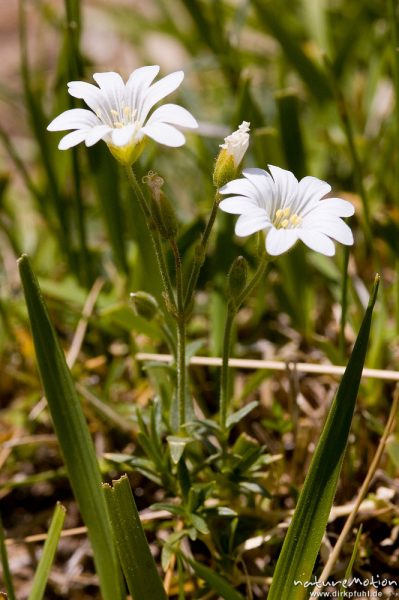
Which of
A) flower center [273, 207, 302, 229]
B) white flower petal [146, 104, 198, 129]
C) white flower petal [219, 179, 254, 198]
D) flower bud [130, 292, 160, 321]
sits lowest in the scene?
flower bud [130, 292, 160, 321]

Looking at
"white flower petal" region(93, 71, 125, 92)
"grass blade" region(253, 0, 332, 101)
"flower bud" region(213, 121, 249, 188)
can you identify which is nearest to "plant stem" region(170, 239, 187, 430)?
"flower bud" region(213, 121, 249, 188)

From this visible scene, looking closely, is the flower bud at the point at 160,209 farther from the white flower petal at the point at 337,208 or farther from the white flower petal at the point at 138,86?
the white flower petal at the point at 337,208

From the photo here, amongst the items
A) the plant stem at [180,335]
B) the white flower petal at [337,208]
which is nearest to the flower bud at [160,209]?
the plant stem at [180,335]

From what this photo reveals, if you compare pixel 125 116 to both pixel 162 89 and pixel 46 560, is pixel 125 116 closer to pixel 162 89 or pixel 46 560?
pixel 162 89

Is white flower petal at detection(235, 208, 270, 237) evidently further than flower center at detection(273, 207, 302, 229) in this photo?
No

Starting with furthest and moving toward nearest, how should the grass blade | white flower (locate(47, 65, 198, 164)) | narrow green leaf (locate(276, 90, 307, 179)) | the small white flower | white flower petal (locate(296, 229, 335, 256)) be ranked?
the grass blade < narrow green leaf (locate(276, 90, 307, 179)) < the small white flower < white flower (locate(47, 65, 198, 164)) < white flower petal (locate(296, 229, 335, 256))

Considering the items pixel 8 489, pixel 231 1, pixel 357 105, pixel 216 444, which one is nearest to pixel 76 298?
pixel 8 489

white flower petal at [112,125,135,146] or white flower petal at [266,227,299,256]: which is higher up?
white flower petal at [112,125,135,146]

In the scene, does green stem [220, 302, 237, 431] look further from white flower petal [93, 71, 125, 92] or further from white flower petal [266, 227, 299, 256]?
A: white flower petal [93, 71, 125, 92]
